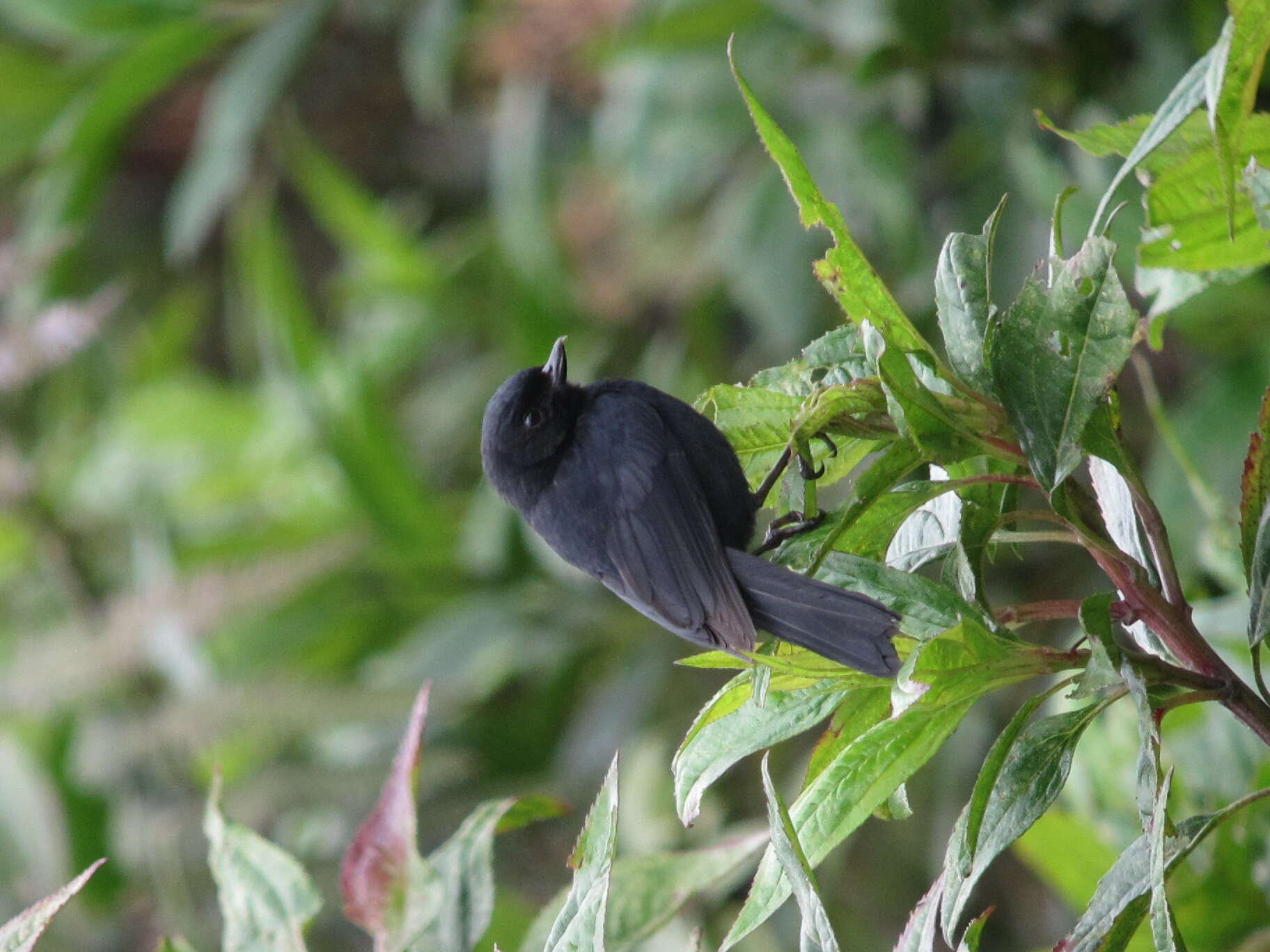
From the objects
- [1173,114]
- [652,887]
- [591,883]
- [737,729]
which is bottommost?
[652,887]

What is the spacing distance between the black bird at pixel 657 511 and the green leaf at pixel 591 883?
0.54ft

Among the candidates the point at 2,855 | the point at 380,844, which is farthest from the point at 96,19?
the point at 380,844

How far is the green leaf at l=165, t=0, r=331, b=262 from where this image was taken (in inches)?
127

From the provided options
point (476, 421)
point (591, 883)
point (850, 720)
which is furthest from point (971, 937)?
point (476, 421)

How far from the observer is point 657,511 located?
3.88 feet

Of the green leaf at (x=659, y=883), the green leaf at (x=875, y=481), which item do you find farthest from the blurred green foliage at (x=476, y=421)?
the green leaf at (x=875, y=481)

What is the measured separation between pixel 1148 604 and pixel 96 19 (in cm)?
329

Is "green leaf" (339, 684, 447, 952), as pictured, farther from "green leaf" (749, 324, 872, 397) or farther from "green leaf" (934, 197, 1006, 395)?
"green leaf" (934, 197, 1006, 395)

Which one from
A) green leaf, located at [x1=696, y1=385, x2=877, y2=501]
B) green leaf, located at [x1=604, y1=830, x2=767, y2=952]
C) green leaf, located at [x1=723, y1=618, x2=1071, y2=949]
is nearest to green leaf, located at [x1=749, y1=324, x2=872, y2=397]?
green leaf, located at [x1=696, y1=385, x2=877, y2=501]

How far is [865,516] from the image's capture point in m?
0.95

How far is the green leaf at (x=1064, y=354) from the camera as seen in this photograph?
2.74 ft

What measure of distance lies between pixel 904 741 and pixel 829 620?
0.10 metres

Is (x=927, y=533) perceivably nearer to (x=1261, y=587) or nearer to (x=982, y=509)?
(x=982, y=509)

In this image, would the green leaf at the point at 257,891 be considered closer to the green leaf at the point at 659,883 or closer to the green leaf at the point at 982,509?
the green leaf at the point at 659,883
